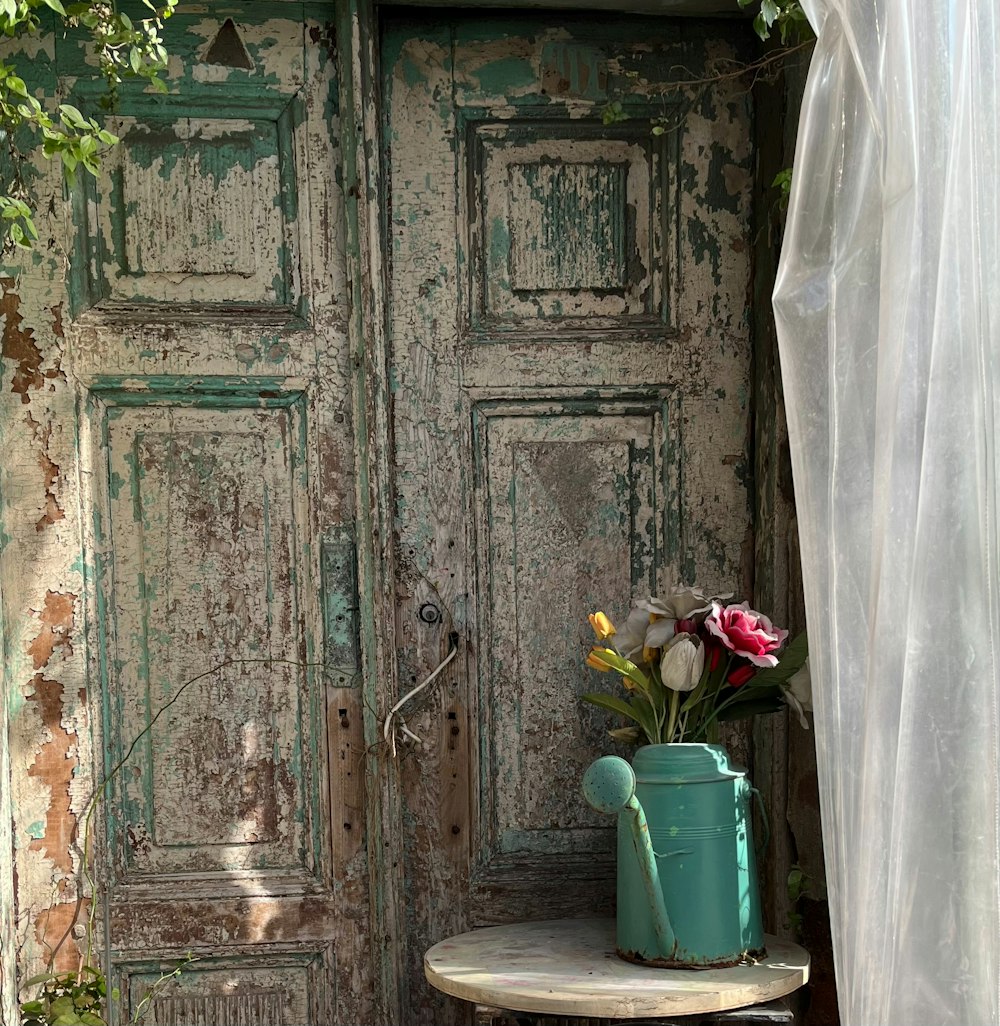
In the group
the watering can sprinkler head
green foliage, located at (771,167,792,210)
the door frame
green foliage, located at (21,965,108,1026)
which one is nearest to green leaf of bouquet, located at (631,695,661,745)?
the watering can sprinkler head

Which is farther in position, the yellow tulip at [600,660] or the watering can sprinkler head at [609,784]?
the yellow tulip at [600,660]

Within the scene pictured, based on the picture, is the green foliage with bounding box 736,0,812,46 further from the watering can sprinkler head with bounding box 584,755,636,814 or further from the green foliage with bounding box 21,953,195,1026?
Answer: the green foliage with bounding box 21,953,195,1026

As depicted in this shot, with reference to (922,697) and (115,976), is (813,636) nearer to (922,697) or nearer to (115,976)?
(922,697)

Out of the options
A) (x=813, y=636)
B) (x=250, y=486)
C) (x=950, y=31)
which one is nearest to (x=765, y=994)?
(x=813, y=636)

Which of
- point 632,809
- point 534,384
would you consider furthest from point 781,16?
point 632,809

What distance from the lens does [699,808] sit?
6.04 ft

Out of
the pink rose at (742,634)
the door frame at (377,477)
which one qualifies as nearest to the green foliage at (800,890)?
the door frame at (377,477)

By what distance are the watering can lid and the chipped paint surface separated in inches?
21.9

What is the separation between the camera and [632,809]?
1.77 m

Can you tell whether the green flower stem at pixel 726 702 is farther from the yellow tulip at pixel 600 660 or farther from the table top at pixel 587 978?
the table top at pixel 587 978

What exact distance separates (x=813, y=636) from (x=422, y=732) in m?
0.83

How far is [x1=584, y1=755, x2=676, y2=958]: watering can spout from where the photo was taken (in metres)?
1.69

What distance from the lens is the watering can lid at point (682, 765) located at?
185 centimetres

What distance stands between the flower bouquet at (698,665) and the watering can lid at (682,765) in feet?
0.19
